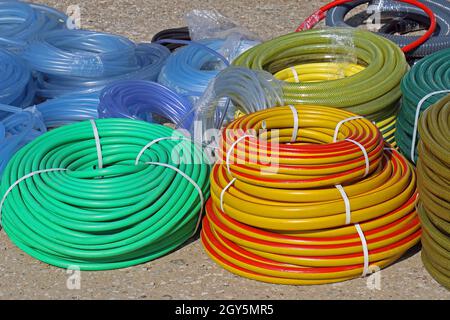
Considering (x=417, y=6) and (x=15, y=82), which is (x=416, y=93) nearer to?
(x=417, y=6)

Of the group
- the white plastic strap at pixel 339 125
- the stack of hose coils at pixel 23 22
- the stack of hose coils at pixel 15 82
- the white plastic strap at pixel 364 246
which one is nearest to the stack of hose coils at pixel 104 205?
the white plastic strap at pixel 339 125

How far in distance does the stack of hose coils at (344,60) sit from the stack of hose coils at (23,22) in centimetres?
183

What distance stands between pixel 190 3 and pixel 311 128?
3035mm

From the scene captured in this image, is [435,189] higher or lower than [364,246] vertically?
higher

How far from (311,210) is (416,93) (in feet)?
3.40

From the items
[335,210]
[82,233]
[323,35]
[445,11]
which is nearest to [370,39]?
[323,35]

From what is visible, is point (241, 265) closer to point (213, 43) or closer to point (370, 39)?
point (370, 39)

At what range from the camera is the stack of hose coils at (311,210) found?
3857mm

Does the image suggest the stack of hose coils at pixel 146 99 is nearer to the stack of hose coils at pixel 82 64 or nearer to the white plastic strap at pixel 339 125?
the stack of hose coils at pixel 82 64

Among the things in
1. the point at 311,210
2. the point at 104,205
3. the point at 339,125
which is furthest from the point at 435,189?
the point at 104,205

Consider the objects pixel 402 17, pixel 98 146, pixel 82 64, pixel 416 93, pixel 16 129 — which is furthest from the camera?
pixel 402 17

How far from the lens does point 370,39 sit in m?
5.26

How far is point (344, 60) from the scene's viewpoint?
5.30m

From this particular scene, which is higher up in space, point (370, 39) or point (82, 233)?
point (370, 39)
